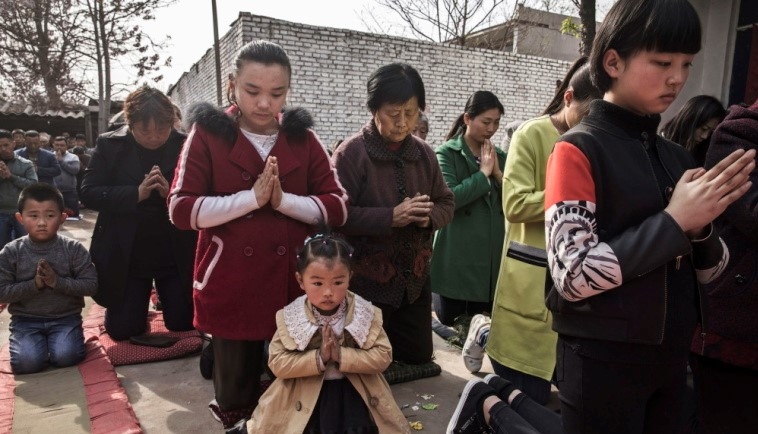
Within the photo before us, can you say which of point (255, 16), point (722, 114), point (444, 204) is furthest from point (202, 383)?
point (255, 16)

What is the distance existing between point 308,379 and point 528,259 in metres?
1.28

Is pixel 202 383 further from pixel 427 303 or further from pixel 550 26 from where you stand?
pixel 550 26

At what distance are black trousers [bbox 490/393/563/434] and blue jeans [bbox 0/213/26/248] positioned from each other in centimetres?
695

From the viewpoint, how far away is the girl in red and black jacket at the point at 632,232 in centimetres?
135

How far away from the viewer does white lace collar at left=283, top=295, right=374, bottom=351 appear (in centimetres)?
227

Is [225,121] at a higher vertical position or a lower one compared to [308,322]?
higher

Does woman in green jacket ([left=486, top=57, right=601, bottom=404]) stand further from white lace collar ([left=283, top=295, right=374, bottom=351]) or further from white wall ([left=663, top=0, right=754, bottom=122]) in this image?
white wall ([left=663, top=0, right=754, bottom=122])

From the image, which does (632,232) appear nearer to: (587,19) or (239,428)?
(239,428)

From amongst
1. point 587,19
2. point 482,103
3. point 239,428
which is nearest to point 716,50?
point 587,19

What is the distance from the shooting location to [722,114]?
3258 mm

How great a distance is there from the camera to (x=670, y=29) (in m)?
1.38

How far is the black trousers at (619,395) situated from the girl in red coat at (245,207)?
1.32 meters

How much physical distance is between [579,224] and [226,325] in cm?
161

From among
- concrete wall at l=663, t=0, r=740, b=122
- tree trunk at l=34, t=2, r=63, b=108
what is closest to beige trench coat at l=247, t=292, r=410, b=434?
concrete wall at l=663, t=0, r=740, b=122
